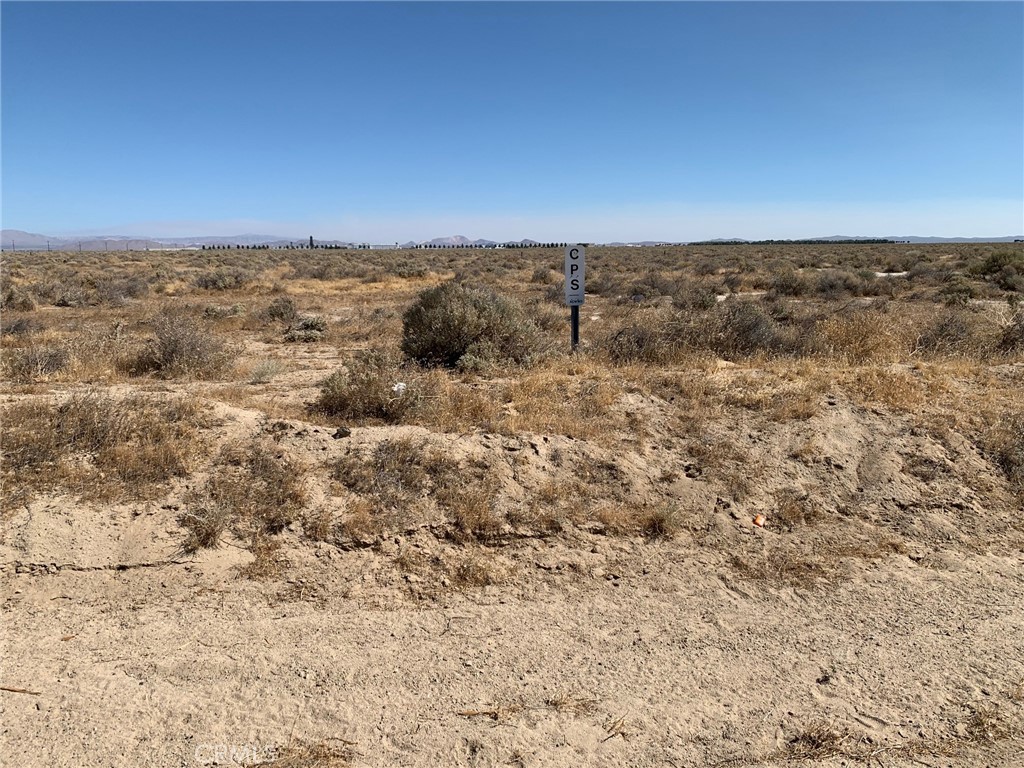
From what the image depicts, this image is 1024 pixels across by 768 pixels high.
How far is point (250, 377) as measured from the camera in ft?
31.4

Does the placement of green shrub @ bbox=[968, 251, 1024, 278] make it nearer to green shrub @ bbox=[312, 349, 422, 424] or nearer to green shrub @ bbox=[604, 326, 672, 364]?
green shrub @ bbox=[604, 326, 672, 364]

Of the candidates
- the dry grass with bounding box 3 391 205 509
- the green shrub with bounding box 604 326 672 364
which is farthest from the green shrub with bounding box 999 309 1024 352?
the dry grass with bounding box 3 391 205 509

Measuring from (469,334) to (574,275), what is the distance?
1.89 m

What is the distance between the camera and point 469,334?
9.95 meters

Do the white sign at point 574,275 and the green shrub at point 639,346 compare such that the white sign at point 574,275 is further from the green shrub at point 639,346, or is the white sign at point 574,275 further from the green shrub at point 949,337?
the green shrub at point 949,337

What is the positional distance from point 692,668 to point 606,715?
67 cm

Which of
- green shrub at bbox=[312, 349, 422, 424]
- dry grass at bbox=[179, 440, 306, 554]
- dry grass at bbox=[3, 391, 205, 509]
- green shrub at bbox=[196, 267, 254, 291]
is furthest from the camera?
green shrub at bbox=[196, 267, 254, 291]

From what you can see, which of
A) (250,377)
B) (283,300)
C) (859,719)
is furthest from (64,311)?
(859,719)

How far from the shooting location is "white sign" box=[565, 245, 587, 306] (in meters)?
10.0

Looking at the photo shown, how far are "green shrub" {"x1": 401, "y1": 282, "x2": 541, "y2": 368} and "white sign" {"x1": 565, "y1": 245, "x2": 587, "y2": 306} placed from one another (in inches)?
34.1

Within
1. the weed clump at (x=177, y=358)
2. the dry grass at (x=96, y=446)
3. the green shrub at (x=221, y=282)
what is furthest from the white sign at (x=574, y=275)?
the green shrub at (x=221, y=282)

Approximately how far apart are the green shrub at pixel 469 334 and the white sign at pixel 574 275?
34.1 inches

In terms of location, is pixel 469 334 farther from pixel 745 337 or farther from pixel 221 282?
pixel 221 282

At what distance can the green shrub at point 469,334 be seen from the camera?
389 inches
